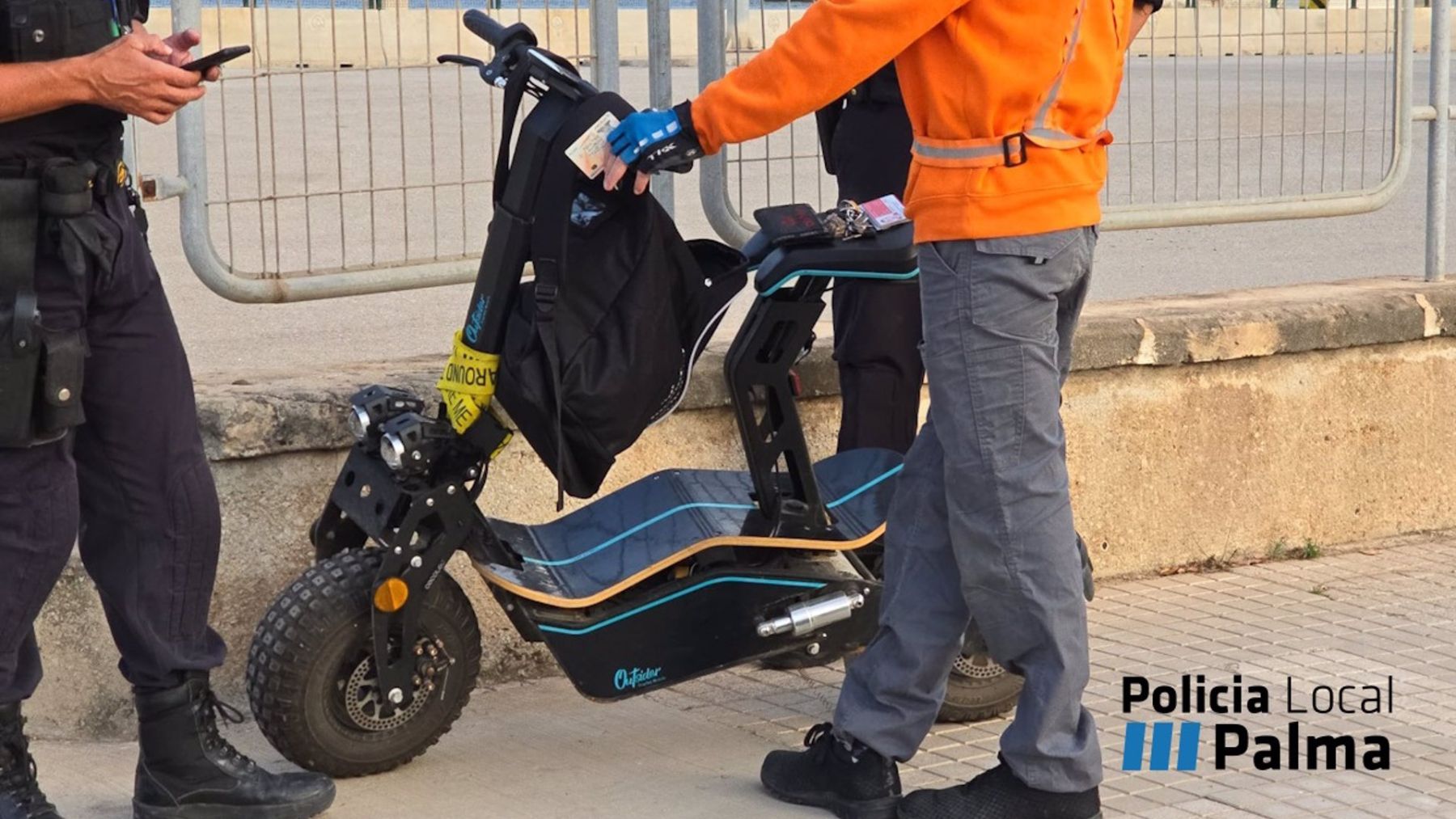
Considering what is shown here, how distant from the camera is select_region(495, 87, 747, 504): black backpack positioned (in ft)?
11.8

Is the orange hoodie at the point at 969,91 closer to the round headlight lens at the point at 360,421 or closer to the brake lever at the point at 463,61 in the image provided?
the brake lever at the point at 463,61

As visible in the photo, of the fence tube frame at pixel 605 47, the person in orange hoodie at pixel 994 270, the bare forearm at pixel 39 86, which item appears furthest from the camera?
the fence tube frame at pixel 605 47

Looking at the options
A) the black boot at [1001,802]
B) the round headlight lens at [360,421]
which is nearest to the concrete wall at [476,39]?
the round headlight lens at [360,421]

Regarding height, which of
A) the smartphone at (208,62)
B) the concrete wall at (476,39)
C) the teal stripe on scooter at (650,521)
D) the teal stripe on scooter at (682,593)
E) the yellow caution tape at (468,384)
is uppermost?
the concrete wall at (476,39)

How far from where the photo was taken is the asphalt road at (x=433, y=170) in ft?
14.6

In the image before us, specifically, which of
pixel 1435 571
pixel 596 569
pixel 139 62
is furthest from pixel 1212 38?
pixel 139 62

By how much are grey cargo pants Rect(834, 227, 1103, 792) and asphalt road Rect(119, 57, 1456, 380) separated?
58.5 inches

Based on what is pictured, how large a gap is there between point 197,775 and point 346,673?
31 centimetres

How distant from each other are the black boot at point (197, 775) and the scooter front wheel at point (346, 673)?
99 mm

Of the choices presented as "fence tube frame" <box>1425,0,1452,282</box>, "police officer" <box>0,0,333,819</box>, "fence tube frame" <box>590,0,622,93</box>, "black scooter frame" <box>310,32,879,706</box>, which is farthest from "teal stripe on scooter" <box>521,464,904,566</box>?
"fence tube frame" <box>1425,0,1452,282</box>

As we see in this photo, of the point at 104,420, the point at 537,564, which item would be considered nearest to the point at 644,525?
the point at 537,564

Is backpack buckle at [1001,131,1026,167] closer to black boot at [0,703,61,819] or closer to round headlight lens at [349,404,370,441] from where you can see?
round headlight lens at [349,404,370,441]

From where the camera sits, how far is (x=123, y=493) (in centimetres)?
345

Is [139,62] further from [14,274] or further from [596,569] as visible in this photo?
[596,569]
